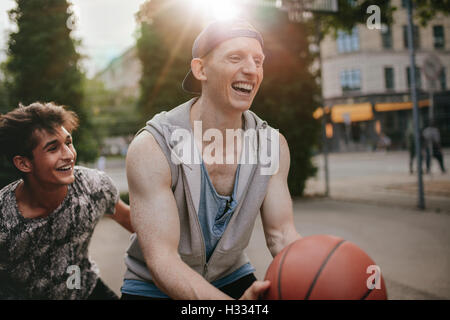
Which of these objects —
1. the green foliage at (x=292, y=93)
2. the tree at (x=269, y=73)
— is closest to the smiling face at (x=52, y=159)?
the tree at (x=269, y=73)

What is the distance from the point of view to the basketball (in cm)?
152

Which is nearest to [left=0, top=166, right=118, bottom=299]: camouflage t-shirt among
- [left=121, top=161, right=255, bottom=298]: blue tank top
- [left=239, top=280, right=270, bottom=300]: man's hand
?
[left=121, top=161, right=255, bottom=298]: blue tank top

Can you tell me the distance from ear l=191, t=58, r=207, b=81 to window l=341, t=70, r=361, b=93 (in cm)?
3127

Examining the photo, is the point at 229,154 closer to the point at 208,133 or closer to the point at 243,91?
the point at 208,133

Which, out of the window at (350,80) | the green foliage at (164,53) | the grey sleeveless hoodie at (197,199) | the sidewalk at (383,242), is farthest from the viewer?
the window at (350,80)

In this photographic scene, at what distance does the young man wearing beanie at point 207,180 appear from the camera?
175 cm

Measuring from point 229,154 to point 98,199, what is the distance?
1.01m

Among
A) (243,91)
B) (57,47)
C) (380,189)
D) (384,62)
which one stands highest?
(384,62)

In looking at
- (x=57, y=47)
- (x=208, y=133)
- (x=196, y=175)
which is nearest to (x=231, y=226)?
(x=196, y=175)

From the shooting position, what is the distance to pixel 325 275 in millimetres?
1530

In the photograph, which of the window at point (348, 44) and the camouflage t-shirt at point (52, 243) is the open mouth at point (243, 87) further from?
the window at point (348, 44)

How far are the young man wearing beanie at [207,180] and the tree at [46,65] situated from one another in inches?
244

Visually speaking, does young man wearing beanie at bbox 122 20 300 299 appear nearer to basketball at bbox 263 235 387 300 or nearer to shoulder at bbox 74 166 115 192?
basketball at bbox 263 235 387 300

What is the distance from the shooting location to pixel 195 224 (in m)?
1.92
